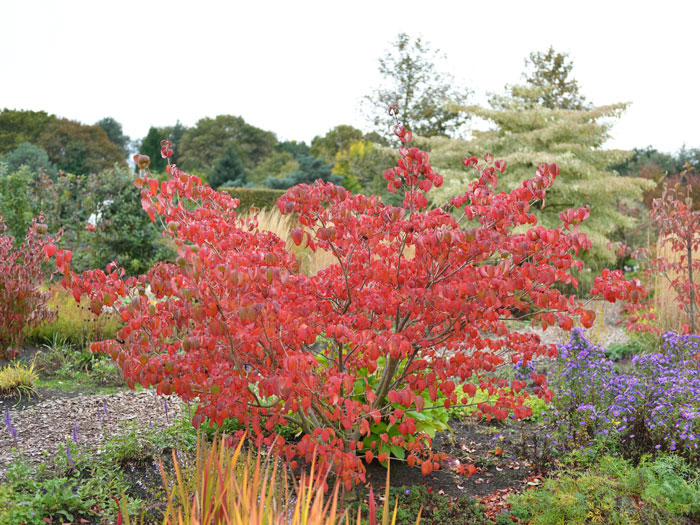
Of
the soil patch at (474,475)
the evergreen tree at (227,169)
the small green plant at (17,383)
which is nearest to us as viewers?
the soil patch at (474,475)

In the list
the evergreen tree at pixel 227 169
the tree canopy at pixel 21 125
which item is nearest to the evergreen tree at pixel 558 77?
the evergreen tree at pixel 227 169

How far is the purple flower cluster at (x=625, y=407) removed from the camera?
3.38 metres

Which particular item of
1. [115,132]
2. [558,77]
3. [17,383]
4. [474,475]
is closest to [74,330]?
[17,383]

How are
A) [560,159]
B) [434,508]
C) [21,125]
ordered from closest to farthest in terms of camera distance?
[434,508] < [560,159] < [21,125]

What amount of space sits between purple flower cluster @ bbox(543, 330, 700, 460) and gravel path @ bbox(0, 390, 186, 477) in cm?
263

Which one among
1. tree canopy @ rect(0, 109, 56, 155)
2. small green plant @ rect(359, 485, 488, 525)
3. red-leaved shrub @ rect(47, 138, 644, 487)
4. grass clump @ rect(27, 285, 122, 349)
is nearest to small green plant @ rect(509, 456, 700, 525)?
small green plant @ rect(359, 485, 488, 525)

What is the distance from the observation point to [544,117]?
1316 cm

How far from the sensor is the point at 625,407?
351 centimetres

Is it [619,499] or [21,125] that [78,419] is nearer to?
[619,499]

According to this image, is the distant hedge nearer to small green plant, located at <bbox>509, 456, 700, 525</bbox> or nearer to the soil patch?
the soil patch

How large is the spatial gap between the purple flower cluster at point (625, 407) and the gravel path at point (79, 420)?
103 inches

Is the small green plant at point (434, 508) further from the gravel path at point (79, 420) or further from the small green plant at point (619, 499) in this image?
the gravel path at point (79, 420)

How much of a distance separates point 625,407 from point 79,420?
367cm

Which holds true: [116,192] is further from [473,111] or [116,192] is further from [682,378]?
[682,378]
